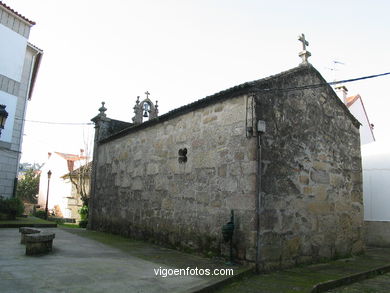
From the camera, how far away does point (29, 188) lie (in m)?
35.2

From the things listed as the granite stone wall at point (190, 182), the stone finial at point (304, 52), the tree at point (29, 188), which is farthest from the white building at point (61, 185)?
the stone finial at point (304, 52)

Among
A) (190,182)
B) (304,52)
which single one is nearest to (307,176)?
(190,182)

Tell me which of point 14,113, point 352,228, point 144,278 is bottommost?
point 144,278

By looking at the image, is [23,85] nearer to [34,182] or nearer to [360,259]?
[360,259]

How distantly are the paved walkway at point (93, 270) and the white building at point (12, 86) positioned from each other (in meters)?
6.53

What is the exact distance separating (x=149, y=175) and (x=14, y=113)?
7.22 metres

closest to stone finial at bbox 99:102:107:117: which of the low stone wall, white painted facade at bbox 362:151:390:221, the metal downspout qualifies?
the metal downspout

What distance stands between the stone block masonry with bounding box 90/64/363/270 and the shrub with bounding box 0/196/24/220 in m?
5.09

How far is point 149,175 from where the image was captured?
865 centimetres

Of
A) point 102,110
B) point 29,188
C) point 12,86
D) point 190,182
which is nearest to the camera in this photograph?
point 190,182

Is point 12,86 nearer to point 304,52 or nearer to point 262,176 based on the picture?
point 304,52

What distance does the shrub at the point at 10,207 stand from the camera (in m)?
11.2

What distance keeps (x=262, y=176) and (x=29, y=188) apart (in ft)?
116

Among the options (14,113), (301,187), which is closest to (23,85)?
(14,113)
